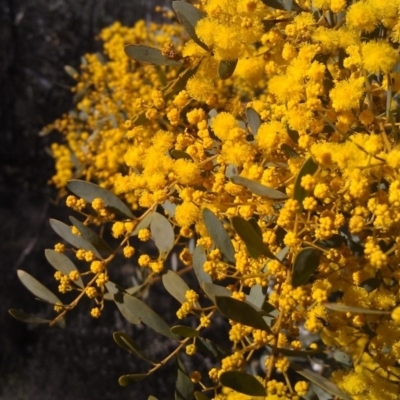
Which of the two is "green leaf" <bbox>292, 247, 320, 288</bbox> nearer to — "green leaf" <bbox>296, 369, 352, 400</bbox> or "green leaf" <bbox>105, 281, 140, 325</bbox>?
"green leaf" <bbox>296, 369, 352, 400</bbox>

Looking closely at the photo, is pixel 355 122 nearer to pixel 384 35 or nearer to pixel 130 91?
pixel 384 35

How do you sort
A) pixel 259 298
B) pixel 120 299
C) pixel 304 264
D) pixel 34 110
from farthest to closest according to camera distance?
1. pixel 34 110
2. pixel 120 299
3. pixel 259 298
4. pixel 304 264

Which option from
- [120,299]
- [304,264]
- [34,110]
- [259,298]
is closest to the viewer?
[304,264]

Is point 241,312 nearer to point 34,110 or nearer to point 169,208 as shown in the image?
point 169,208

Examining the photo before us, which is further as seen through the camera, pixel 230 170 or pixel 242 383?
pixel 230 170

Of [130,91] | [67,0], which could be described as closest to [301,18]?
[130,91]

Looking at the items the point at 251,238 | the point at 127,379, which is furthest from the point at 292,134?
the point at 127,379
